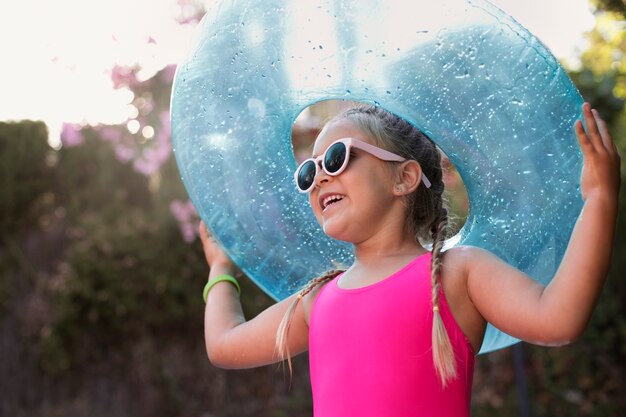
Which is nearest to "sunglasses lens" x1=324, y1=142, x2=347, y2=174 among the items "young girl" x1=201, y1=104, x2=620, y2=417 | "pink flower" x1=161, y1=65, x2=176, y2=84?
"young girl" x1=201, y1=104, x2=620, y2=417

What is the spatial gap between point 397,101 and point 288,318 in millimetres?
636

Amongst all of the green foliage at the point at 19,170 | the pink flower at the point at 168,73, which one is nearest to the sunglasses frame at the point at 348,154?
the pink flower at the point at 168,73

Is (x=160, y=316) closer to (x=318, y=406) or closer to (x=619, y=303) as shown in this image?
(x=619, y=303)

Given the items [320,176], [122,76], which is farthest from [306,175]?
[122,76]

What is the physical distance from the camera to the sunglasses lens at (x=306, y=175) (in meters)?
1.92

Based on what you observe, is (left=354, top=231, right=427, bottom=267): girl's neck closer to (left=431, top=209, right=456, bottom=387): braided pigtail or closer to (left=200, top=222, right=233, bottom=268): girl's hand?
(left=431, top=209, right=456, bottom=387): braided pigtail

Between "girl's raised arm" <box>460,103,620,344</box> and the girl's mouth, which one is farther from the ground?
"girl's raised arm" <box>460,103,620,344</box>

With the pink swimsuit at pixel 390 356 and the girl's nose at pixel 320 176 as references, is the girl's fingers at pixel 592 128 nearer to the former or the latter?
the pink swimsuit at pixel 390 356

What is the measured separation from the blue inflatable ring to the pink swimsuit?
0.25 meters

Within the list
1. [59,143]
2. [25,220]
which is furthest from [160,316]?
[59,143]

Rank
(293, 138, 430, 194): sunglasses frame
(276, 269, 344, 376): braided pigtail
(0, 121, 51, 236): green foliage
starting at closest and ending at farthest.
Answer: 1. (293, 138, 430, 194): sunglasses frame
2. (276, 269, 344, 376): braided pigtail
3. (0, 121, 51, 236): green foliage

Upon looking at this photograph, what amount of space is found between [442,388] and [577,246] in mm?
449

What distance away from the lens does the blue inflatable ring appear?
66.6 inches

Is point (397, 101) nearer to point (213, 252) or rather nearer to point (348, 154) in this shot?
point (348, 154)
